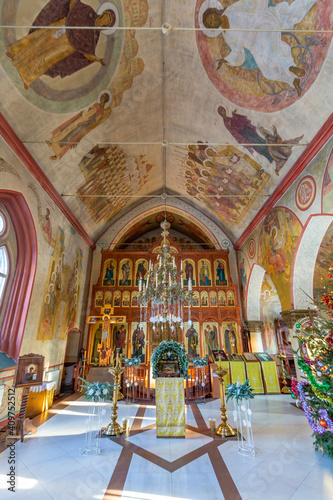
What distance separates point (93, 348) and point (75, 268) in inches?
178

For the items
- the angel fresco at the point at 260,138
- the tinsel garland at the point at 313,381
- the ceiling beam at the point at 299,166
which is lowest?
the tinsel garland at the point at 313,381

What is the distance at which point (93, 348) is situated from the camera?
1320 cm

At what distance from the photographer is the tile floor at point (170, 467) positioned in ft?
11.6

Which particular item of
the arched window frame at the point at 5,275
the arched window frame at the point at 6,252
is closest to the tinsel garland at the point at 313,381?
the arched window frame at the point at 6,252

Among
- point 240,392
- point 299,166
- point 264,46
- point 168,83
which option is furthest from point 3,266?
point 299,166

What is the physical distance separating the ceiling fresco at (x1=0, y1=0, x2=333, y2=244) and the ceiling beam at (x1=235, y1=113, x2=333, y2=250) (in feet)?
0.76

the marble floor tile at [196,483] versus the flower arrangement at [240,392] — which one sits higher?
the flower arrangement at [240,392]

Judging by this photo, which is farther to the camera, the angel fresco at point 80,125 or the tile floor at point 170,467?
the angel fresco at point 80,125

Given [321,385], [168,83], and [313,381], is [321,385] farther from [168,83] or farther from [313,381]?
[168,83]

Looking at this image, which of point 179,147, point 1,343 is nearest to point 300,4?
point 179,147

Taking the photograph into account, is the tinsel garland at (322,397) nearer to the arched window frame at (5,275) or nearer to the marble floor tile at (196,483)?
the marble floor tile at (196,483)

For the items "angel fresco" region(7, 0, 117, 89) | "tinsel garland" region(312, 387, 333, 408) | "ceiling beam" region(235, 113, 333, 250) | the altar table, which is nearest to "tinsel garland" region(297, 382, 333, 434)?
"tinsel garland" region(312, 387, 333, 408)

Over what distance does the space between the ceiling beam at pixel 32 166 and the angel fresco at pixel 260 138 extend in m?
6.53

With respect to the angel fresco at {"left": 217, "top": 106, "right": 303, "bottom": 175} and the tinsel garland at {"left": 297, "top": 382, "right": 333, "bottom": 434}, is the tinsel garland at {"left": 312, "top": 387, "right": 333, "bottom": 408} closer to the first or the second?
the tinsel garland at {"left": 297, "top": 382, "right": 333, "bottom": 434}
